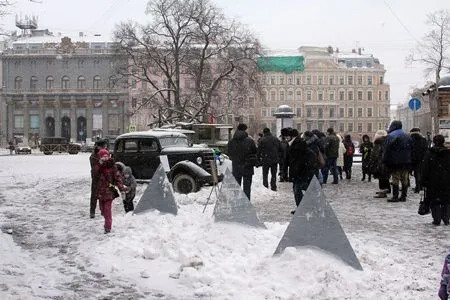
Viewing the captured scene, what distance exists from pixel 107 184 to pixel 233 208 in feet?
8.14

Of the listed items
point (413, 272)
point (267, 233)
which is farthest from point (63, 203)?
point (413, 272)

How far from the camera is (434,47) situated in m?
42.2

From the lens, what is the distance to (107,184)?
10.3 metres

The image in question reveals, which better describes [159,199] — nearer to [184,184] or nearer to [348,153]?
[184,184]

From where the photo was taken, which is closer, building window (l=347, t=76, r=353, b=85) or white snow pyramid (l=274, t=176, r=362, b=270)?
white snow pyramid (l=274, t=176, r=362, b=270)

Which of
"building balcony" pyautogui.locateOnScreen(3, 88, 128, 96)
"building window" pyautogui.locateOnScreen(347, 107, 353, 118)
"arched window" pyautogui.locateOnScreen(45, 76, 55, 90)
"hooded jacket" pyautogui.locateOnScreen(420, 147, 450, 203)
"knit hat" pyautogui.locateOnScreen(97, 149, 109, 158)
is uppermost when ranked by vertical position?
"arched window" pyautogui.locateOnScreen(45, 76, 55, 90)

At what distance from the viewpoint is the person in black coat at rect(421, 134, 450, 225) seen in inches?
411

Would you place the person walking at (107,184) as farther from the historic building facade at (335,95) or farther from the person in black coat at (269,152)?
the historic building facade at (335,95)

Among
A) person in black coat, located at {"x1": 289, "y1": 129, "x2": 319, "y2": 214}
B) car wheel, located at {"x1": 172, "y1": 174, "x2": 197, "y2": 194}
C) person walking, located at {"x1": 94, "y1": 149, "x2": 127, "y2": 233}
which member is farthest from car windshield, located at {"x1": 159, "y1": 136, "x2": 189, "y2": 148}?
person walking, located at {"x1": 94, "y1": 149, "x2": 127, "y2": 233}

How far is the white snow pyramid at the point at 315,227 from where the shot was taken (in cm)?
732

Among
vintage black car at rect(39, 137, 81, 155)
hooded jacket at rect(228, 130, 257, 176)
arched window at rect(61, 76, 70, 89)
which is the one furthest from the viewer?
arched window at rect(61, 76, 70, 89)

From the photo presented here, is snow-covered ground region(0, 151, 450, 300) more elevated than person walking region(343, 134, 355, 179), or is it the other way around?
person walking region(343, 134, 355, 179)

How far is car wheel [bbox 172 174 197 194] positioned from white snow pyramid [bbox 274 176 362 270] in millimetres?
8607

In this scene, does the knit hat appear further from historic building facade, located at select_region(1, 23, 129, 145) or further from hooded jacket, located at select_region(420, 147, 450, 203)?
historic building facade, located at select_region(1, 23, 129, 145)
